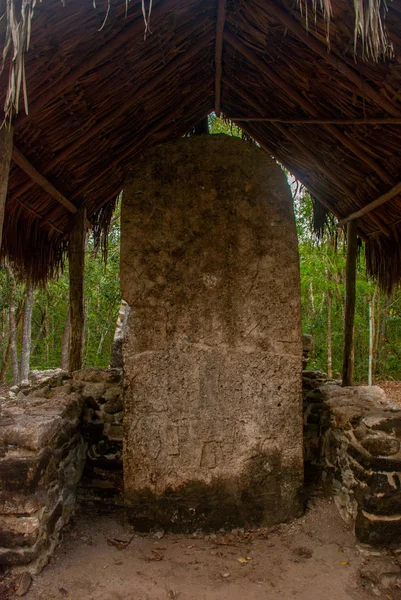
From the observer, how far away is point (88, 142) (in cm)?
327

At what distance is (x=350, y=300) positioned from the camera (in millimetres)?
4559

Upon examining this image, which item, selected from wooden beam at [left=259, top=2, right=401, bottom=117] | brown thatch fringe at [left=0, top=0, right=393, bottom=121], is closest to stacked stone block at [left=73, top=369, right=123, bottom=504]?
brown thatch fringe at [left=0, top=0, right=393, bottom=121]

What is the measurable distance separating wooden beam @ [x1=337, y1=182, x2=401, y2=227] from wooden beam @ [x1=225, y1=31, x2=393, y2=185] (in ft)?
0.26

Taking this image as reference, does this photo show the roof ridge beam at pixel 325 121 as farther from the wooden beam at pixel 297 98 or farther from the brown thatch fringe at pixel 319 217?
the brown thatch fringe at pixel 319 217

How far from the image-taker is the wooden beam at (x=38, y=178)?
2.79 m

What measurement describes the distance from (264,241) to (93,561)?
2.19 meters

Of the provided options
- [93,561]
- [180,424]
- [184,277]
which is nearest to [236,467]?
[180,424]

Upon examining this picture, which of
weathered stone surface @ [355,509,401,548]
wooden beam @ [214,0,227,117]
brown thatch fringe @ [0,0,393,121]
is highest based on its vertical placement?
wooden beam @ [214,0,227,117]

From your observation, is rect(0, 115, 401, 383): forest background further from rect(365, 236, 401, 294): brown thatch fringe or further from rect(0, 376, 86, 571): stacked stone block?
rect(0, 376, 86, 571): stacked stone block

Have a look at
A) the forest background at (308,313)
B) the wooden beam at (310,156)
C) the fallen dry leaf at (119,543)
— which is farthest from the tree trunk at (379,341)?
the fallen dry leaf at (119,543)

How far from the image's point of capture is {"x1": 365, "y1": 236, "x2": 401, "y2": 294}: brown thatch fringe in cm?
429

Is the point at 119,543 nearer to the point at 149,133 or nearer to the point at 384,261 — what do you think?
the point at 149,133

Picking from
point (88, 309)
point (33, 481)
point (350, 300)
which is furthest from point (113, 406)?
point (88, 309)

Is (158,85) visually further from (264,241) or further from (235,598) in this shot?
(235,598)
